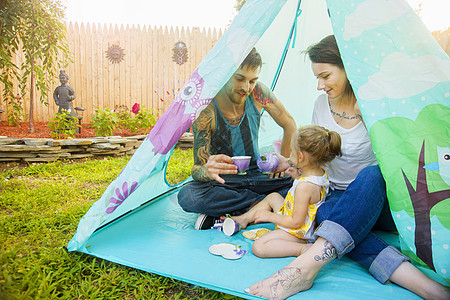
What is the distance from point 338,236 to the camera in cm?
136

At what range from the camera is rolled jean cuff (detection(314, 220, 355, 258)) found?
135cm

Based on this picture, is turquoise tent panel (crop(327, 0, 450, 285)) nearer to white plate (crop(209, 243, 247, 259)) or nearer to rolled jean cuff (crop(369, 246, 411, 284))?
rolled jean cuff (crop(369, 246, 411, 284))

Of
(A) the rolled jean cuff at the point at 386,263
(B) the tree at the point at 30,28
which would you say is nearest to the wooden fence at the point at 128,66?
(B) the tree at the point at 30,28

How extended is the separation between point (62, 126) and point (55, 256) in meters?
3.76

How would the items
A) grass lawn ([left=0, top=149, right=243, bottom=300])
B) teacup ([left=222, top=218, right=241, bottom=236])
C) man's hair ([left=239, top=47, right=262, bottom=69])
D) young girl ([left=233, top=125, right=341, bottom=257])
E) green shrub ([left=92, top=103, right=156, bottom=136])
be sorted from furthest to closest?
green shrub ([left=92, top=103, right=156, bottom=136])
man's hair ([left=239, top=47, right=262, bottom=69])
teacup ([left=222, top=218, right=241, bottom=236])
young girl ([left=233, top=125, right=341, bottom=257])
grass lawn ([left=0, top=149, right=243, bottom=300])

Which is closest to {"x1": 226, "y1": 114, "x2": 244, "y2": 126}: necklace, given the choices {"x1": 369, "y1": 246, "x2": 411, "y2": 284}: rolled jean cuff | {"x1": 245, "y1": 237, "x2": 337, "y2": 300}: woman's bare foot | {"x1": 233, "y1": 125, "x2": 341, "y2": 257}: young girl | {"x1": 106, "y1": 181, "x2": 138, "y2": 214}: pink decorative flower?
{"x1": 233, "y1": 125, "x2": 341, "y2": 257}: young girl

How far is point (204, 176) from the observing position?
2020 millimetres

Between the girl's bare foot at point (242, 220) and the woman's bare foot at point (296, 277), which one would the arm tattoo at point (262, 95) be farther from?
the woman's bare foot at point (296, 277)

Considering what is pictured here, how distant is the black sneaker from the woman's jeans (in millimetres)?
878

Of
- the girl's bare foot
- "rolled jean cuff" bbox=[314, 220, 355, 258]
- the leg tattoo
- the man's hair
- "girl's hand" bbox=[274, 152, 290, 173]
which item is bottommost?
the girl's bare foot

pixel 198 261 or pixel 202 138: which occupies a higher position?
pixel 202 138

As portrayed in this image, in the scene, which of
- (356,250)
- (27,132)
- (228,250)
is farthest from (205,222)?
(27,132)

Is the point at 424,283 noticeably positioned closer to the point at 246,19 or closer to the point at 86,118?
the point at 246,19

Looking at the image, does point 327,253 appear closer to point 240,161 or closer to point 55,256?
point 240,161
